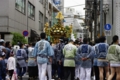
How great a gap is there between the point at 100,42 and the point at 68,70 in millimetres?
1826

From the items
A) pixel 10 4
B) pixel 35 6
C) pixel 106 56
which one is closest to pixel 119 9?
pixel 10 4

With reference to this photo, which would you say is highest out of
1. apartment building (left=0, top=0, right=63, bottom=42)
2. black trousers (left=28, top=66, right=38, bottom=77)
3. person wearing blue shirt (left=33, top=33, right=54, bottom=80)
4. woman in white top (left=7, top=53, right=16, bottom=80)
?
apartment building (left=0, top=0, right=63, bottom=42)

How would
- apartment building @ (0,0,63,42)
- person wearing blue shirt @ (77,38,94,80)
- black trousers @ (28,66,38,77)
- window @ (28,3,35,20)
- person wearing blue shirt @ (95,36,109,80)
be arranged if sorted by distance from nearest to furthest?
person wearing blue shirt @ (95,36,109,80) < person wearing blue shirt @ (77,38,94,80) < black trousers @ (28,66,38,77) < apartment building @ (0,0,63,42) < window @ (28,3,35,20)

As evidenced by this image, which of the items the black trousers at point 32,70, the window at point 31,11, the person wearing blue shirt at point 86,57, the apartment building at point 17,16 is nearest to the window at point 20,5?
the apartment building at point 17,16

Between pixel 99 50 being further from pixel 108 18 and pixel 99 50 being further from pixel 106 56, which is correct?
pixel 108 18

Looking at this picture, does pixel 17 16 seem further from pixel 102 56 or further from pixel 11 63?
pixel 102 56

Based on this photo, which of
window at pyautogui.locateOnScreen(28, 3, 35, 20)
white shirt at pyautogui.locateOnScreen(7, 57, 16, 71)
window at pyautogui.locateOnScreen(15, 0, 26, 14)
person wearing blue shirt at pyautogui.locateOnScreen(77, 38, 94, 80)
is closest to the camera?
person wearing blue shirt at pyautogui.locateOnScreen(77, 38, 94, 80)

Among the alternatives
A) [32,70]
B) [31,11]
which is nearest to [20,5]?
[31,11]

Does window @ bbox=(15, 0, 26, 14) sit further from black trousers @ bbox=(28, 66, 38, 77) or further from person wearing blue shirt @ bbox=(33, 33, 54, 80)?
person wearing blue shirt @ bbox=(33, 33, 54, 80)

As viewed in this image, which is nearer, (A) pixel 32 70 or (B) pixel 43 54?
(B) pixel 43 54

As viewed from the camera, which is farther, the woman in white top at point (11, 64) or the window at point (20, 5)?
the window at point (20, 5)

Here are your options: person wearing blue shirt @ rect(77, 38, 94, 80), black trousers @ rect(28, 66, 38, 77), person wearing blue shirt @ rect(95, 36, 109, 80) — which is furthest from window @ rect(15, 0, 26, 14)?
person wearing blue shirt @ rect(95, 36, 109, 80)

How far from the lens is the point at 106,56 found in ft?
36.7

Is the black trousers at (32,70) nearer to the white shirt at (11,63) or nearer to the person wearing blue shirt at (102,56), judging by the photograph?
the white shirt at (11,63)
